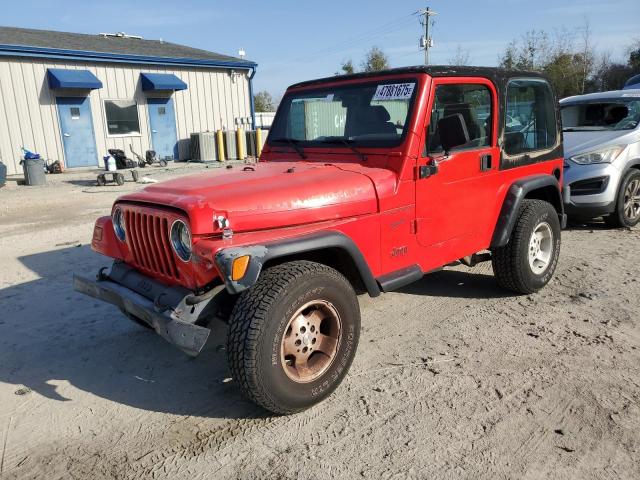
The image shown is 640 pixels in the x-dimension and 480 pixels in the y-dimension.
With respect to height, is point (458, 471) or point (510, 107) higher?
point (510, 107)

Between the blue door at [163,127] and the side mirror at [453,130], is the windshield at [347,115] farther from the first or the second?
the blue door at [163,127]

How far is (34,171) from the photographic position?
1319 cm

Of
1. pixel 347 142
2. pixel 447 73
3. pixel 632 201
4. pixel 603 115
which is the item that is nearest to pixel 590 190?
pixel 632 201

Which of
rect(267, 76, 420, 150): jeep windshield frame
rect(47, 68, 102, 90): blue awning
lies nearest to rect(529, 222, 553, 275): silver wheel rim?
rect(267, 76, 420, 150): jeep windshield frame

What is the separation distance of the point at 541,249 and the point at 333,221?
259 centimetres

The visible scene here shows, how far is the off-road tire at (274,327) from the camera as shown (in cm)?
271

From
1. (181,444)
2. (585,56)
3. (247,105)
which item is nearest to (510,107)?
(181,444)

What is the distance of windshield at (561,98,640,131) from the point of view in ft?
24.7

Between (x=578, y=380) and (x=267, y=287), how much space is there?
83.0 inches

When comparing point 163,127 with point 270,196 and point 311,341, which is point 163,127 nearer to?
point 270,196

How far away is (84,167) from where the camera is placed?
1658cm

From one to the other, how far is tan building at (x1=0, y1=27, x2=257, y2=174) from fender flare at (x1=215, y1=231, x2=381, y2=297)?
14.8 metres

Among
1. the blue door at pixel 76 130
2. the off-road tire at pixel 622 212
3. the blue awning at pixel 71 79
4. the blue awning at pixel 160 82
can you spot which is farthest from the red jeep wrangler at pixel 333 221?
the blue awning at pixel 160 82

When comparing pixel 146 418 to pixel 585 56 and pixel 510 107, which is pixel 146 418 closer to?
pixel 510 107
